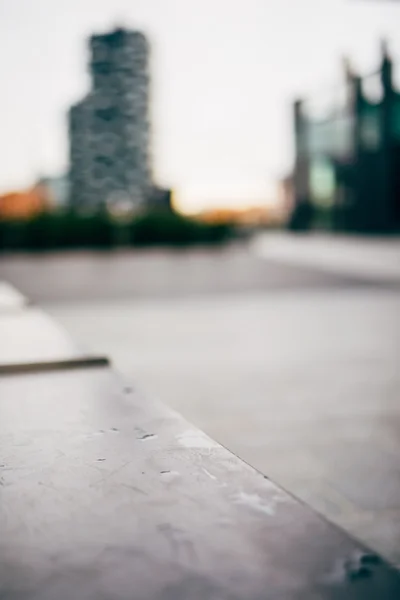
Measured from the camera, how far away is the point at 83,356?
2.52m

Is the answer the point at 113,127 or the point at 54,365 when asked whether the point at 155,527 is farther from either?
the point at 113,127

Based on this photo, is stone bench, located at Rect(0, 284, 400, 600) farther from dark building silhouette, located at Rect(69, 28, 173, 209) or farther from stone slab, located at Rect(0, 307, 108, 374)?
dark building silhouette, located at Rect(69, 28, 173, 209)

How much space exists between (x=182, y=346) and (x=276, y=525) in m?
4.33

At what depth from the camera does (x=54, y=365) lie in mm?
2377

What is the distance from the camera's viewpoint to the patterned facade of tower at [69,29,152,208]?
105 feet

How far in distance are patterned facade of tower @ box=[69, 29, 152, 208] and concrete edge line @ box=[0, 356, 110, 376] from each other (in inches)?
974

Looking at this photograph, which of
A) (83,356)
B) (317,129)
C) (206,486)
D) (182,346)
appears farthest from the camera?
(317,129)

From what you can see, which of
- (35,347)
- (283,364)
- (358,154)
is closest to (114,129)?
(358,154)

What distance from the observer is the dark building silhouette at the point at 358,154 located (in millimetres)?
24406

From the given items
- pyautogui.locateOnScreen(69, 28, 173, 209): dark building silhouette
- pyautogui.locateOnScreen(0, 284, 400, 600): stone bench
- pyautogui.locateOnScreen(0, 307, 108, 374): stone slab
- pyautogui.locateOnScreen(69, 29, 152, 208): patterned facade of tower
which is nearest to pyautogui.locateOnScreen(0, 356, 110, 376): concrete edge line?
pyautogui.locateOnScreen(0, 307, 108, 374): stone slab

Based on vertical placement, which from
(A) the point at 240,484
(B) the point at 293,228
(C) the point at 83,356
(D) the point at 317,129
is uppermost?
(D) the point at 317,129

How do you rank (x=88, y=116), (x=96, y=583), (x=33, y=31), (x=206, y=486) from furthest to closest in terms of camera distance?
(x=88, y=116)
(x=33, y=31)
(x=206, y=486)
(x=96, y=583)

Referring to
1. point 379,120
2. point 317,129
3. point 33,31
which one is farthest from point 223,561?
point 317,129

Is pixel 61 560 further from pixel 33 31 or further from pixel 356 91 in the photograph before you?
pixel 356 91
